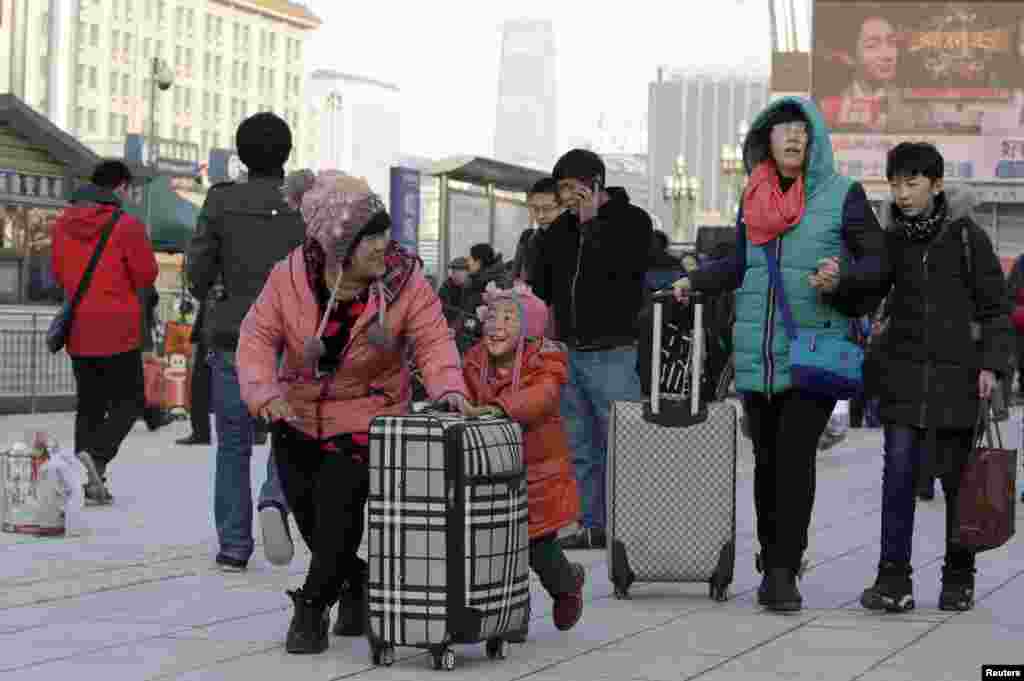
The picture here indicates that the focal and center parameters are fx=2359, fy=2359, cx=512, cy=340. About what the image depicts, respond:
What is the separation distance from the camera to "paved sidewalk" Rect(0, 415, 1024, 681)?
6715mm

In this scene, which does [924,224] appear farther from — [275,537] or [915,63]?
[915,63]

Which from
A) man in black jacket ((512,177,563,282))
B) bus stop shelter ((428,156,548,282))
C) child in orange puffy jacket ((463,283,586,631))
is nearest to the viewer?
child in orange puffy jacket ((463,283,586,631))

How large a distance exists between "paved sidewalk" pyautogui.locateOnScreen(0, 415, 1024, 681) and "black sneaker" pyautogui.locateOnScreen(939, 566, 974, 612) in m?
0.07

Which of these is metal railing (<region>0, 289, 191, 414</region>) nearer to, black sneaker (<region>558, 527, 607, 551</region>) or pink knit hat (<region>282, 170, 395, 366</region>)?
black sneaker (<region>558, 527, 607, 551</region>)

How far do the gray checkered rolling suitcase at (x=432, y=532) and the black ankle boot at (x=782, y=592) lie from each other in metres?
1.70

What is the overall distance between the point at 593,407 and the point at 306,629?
Result: 155 inches

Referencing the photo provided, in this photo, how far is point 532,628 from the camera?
777 centimetres

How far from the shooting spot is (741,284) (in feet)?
28.4

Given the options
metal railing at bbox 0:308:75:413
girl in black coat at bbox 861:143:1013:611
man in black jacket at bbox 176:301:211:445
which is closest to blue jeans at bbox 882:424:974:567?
girl in black coat at bbox 861:143:1013:611

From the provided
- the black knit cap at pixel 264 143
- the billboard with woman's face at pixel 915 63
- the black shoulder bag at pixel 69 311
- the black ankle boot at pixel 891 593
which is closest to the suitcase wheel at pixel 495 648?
the black ankle boot at pixel 891 593

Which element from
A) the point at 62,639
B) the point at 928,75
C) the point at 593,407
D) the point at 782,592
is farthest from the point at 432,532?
the point at 928,75

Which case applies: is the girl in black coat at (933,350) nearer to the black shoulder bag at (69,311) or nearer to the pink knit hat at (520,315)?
the pink knit hat at (520,315)

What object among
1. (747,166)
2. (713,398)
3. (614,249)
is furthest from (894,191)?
(713,398)

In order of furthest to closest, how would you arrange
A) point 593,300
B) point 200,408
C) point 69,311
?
point 200,408
point 69,311
point 593,300
